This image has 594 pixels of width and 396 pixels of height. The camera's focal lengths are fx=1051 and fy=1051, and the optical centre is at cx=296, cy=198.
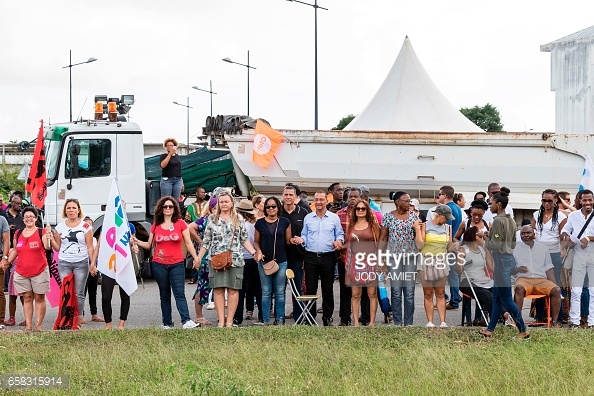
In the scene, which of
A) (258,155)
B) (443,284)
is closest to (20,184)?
(258,155)

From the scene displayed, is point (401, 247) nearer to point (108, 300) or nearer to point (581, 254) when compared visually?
point (581, 254)

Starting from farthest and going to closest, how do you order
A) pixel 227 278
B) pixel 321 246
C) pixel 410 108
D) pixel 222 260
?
1. pixel 410 108
2. pixel 321 246
3. pixel 227 278
4. pixel 222 260

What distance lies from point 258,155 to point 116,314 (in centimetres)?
644

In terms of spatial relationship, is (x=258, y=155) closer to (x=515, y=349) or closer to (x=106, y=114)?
(x=106, y=114)

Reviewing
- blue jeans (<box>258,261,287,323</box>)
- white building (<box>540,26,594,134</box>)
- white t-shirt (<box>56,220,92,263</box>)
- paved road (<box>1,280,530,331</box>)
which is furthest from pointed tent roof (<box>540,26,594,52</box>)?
white t-shirt (<box>56,220,92,263</box>)

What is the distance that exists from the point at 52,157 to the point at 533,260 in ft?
29.7

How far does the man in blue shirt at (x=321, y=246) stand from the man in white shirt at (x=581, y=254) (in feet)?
9.51

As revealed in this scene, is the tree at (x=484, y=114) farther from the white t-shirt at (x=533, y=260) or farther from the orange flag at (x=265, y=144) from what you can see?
the white t-shirt at (x=533, y=260)

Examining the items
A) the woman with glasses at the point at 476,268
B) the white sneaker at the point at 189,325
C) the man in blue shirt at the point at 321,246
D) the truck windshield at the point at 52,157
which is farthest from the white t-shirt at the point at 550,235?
the truck windshield at the point at 52,157

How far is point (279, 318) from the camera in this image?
13297 mm

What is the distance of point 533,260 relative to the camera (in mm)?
13125

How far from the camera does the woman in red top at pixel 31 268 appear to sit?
1301 cm

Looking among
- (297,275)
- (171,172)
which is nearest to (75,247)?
(297,275)

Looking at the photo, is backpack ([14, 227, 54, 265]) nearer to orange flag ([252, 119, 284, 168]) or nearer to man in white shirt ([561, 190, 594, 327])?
man in white shirt ([561, 190, 594, 327])
